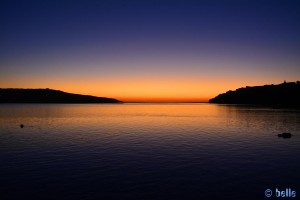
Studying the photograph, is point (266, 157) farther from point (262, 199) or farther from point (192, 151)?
point (262, 199)

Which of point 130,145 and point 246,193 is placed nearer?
point 246,193

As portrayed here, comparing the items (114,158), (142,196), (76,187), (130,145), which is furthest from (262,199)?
(130,145)

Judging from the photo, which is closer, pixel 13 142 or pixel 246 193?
pixel 246 193

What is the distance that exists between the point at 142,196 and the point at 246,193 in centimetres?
857

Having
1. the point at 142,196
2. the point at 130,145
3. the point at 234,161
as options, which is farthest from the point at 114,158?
the point at 234,161

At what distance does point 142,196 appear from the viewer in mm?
18531

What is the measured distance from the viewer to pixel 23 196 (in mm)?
18344

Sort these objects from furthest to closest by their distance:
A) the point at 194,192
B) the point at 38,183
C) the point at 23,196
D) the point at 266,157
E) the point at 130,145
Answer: the point at 130,145, the point at 266,157, the point at 38,183, the point at 194,192, the point at 23,196

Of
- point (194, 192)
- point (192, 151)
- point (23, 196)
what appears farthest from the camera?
point (192, 151)

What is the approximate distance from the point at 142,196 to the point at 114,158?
42.5 ft

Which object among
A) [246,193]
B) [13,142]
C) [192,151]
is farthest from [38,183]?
[13,142]

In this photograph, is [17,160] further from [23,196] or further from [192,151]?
[192,151]

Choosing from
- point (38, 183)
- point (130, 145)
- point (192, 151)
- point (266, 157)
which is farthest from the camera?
point (130, 145)

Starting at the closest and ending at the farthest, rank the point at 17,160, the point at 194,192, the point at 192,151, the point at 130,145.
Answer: the point at 194,192 → the point at 17,160 → the point at 192,151 → the point at 130,145
